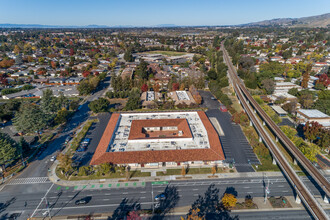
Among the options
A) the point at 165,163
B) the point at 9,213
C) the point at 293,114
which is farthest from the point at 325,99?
the point at 9,213

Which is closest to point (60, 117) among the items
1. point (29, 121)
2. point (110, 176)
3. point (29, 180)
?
point (29, 121)

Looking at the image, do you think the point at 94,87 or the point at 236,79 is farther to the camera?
the point at 236,79

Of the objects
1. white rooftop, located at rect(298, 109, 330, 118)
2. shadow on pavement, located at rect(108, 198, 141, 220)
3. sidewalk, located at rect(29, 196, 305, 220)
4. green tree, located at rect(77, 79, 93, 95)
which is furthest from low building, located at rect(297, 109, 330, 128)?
green tree, located at rect(77, 79, 93, 95)

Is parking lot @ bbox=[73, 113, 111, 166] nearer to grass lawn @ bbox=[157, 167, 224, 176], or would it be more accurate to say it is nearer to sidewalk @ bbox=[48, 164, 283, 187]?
sidewalk @ bbox=[48, 164, 283, 187]

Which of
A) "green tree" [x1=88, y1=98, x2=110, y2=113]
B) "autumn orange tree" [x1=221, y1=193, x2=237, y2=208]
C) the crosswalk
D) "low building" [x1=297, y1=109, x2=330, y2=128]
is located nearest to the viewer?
"autumn orange tree" [x1=221, y1=193, x2=237, y2=208]

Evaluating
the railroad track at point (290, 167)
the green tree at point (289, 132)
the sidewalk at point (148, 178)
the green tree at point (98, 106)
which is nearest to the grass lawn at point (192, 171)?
the sidewalk at point (148, 178)

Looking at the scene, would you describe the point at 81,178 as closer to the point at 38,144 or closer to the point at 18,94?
the point at 38,144
